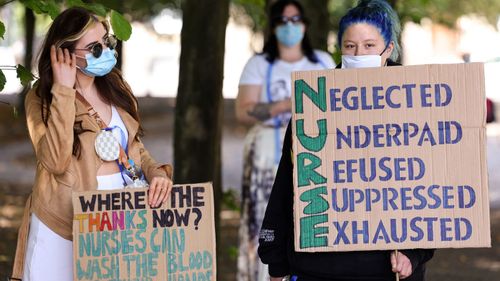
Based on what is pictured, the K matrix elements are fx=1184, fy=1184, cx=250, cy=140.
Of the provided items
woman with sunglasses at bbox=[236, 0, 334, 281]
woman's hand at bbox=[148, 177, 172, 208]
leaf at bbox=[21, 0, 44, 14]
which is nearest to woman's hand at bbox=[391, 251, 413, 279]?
woman's hand at bbox=[148, 177, 172, 208]

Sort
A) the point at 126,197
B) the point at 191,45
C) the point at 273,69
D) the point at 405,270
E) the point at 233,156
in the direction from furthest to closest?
the point at 233,156
the point at 191,45
the point at 273,69
the point at 126,197
the point at 405,270

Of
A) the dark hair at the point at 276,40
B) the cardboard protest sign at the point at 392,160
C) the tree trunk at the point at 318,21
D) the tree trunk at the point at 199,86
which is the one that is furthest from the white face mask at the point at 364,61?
the tree trunk at the point at 318,21

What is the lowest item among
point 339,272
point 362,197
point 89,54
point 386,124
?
point 339,272

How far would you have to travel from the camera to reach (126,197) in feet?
15.5

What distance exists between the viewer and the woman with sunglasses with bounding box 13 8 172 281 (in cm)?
472

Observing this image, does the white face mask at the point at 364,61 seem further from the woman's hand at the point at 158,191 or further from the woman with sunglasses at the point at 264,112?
the woman with sunglasses at the point at 264,112

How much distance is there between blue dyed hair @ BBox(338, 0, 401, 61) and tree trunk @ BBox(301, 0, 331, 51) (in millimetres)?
7633

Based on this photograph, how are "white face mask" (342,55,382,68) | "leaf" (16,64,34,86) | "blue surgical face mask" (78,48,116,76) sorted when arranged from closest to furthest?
"white face mask" (342,55,382,68) → "blue surgical face mask" (78,48,116,76) → "leaf" (16,64,34,86)

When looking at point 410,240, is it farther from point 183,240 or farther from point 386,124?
point 183,240

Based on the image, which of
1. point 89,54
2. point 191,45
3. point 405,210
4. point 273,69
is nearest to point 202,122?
point 191,45

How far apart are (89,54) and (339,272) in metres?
1.41

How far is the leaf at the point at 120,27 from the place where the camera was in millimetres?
5613

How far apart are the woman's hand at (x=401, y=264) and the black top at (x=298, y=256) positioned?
0.10ft

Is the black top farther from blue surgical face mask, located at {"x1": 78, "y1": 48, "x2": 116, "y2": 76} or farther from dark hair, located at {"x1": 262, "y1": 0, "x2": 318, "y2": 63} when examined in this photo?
dark hair, located at {"x1": 262, "y1": 0, "x2": 318, "y2": 63}
